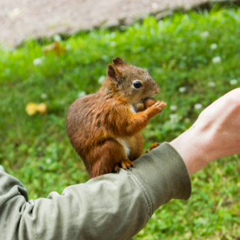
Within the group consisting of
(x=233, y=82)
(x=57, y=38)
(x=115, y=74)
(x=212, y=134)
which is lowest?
(x=233, y=82)

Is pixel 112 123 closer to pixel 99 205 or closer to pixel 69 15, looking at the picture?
pixel 99 205

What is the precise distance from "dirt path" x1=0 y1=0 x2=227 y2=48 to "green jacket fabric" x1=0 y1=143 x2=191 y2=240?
353 cm

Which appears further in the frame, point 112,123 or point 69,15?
point 69,15

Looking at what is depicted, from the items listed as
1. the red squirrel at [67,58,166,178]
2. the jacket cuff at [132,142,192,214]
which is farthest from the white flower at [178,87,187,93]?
the jacket cuff at [132,142,192,214]

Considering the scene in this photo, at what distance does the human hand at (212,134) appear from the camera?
4.97 ft

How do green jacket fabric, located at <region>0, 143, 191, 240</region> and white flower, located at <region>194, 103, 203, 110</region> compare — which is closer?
green jacket fabric, located at <region>0, 143, 191, 240</region>

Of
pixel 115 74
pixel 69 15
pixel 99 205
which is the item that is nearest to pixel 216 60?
pixel 69 15

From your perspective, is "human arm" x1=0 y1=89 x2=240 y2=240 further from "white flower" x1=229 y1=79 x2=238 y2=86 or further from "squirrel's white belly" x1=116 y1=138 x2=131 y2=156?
"white flower" x1=229 y1=79 x2=238 y2=86

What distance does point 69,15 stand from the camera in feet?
16.5

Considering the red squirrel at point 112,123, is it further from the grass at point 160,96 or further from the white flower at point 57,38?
the white flower at point 57,38

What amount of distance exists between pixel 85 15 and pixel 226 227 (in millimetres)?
2679

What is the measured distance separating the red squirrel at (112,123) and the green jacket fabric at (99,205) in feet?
0.30

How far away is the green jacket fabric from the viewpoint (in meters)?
1.33

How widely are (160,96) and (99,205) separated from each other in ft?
7.71
